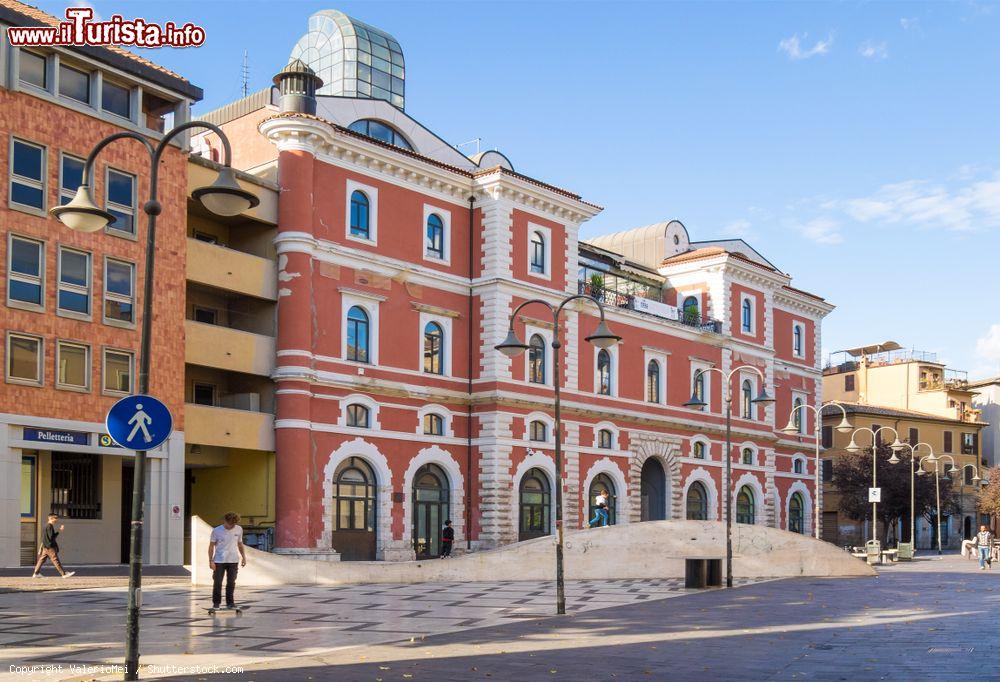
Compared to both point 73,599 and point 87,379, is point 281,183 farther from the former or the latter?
point 73,599

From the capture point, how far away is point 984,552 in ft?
145

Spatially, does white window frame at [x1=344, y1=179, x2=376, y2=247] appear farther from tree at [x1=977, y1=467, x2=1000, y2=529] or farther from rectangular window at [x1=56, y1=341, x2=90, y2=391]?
tree at [x1=977, y1=467, x2=1000, y2=529]

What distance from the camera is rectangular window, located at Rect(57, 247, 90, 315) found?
30281mm

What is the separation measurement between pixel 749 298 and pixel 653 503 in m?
A: 12.6

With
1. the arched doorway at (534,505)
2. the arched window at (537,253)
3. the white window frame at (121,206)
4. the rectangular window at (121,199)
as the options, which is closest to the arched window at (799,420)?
the arched doorway at (534,505)

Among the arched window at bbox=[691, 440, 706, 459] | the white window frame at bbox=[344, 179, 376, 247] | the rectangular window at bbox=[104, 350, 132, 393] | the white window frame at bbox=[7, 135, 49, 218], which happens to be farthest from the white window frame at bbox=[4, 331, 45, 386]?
the arched window at bbox=[691, 440, 706, 459]

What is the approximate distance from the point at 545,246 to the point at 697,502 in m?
15.8

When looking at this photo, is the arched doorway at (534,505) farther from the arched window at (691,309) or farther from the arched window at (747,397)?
the arched window at (747,397)

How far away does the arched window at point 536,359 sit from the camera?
44.2 m

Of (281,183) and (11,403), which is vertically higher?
(281,183)

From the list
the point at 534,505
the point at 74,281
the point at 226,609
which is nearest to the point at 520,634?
the point at 226,609

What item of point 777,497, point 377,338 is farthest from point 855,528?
point 377,338

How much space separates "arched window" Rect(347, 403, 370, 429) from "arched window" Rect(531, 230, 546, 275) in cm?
977

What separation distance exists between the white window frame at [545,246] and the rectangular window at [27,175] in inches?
772
